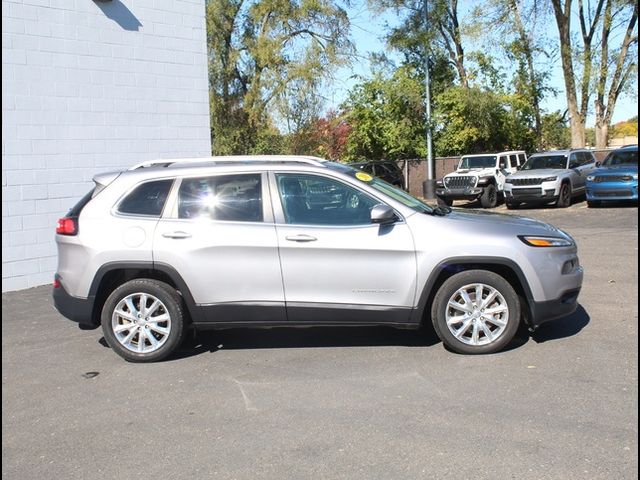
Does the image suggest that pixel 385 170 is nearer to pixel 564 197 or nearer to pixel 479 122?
pixel 479 122

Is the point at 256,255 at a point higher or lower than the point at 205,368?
higher

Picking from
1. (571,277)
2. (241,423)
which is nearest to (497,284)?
(571,277)

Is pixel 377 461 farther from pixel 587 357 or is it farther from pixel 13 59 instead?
pixel 13 59

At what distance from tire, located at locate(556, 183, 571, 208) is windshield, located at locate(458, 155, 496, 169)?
10.5 feet

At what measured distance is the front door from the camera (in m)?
5.60

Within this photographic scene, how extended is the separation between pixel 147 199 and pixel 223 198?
70cm

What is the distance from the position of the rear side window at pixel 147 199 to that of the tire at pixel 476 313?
8.47ft

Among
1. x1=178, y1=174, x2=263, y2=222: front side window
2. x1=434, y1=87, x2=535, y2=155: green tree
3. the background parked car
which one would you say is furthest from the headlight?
x1=434, y1=87, x2=535, y2=155: green tree

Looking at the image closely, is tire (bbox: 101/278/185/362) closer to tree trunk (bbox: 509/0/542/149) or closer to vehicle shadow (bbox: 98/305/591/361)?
vehicle shadow (bbox: 98/305/591/361)

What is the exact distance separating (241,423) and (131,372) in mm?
1642

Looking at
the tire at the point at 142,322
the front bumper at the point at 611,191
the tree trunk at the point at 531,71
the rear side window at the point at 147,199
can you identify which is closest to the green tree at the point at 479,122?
the tree trunk at the point at 531,71

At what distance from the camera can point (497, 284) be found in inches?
219

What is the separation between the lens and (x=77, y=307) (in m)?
5.95

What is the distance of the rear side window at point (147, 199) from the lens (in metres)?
5.96
